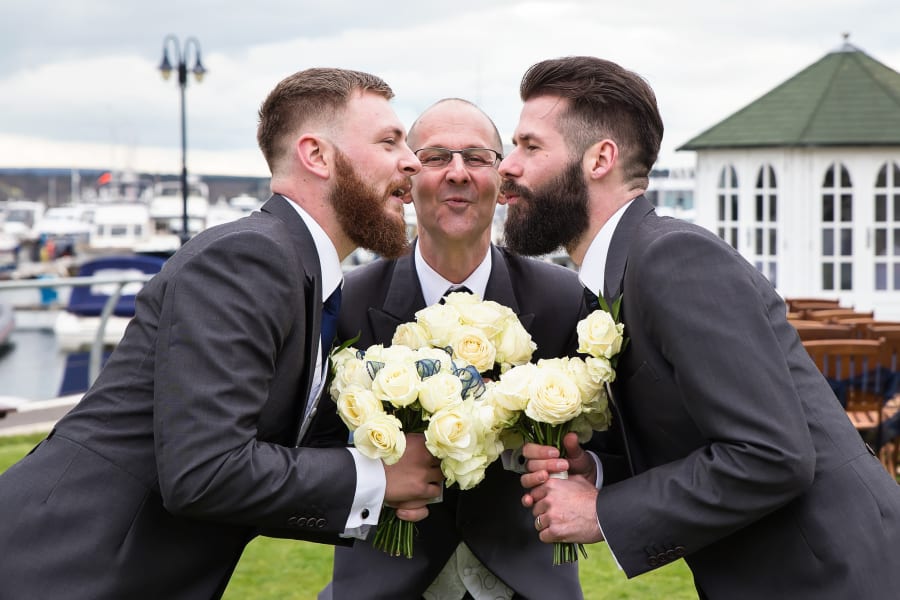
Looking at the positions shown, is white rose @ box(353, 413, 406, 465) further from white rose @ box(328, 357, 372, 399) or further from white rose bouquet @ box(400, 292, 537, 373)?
white rose bouquet @ box(400, 292, 537, 373)

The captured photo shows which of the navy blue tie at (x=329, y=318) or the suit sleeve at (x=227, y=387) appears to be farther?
the navy blue tie at (x=329, y=318)

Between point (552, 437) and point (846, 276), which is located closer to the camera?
point (552, 437)

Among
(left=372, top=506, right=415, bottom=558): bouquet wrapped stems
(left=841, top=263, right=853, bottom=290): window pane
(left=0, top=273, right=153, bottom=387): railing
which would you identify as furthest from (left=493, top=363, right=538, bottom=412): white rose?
(left=841, top=263, right=853, bottom=290): window pane

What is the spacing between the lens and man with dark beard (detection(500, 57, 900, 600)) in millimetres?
2758

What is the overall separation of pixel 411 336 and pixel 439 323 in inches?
5.2

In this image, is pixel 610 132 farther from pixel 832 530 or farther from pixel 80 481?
pixel 80 481

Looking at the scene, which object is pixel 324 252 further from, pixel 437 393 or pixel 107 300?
pixel 107 300

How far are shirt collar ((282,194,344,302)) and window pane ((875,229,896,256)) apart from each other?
A: 1472 cm

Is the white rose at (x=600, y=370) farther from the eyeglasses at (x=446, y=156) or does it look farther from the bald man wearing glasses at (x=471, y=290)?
the eyeglasses at (x=446, y=156)

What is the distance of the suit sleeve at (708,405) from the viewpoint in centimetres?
274

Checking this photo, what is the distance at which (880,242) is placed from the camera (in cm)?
1645

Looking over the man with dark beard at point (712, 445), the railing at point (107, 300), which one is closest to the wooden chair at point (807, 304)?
the railing at point (107, 300)

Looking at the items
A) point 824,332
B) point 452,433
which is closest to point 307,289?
point 452,433

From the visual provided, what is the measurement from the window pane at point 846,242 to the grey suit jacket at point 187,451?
1493 centimetres
